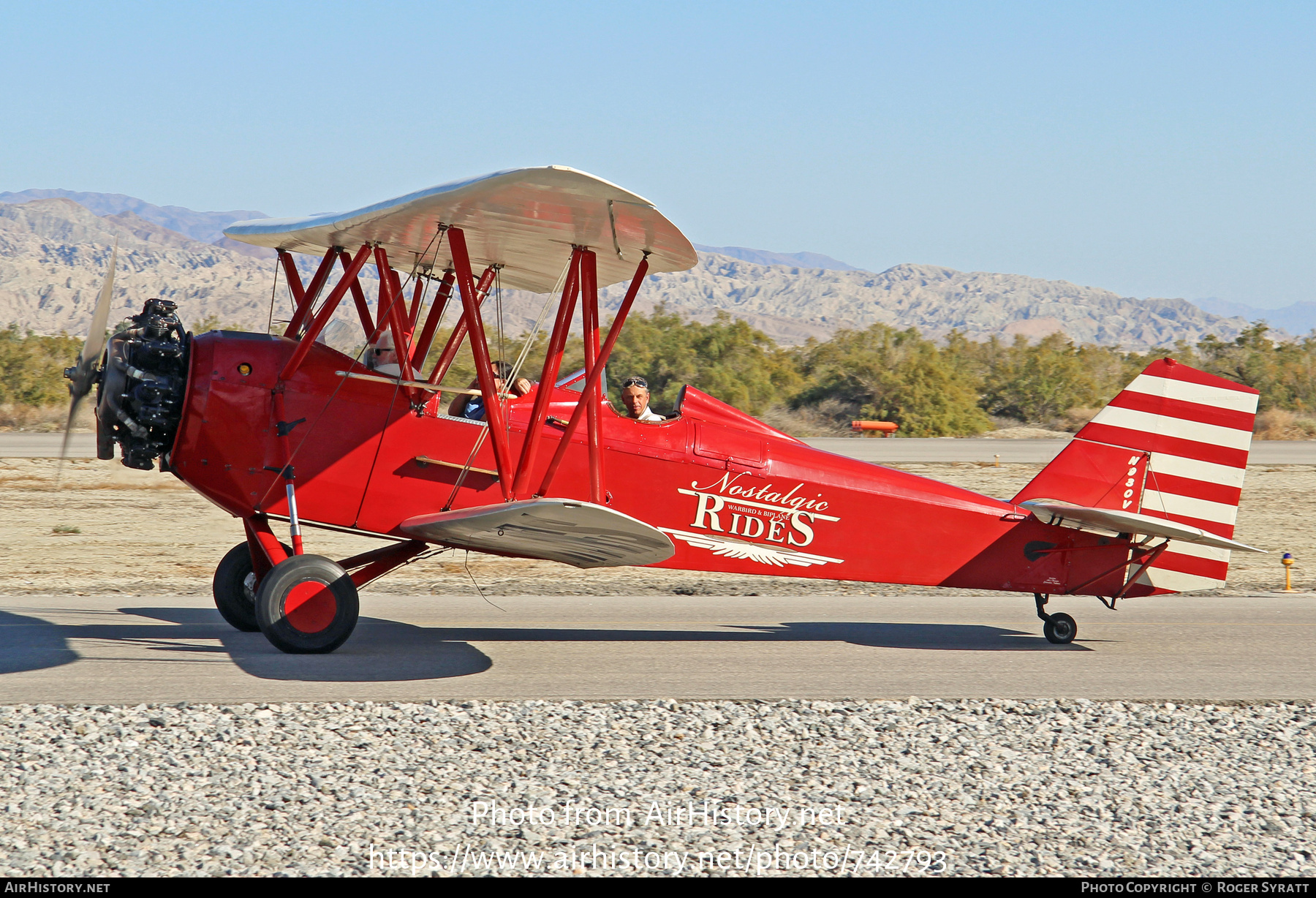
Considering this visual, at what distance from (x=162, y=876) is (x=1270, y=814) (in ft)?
16.2

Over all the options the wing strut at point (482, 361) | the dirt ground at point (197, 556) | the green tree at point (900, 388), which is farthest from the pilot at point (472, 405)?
the green tree at point (900, 388)

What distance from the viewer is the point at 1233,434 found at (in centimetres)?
891

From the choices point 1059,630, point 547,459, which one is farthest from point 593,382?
point 1059,630

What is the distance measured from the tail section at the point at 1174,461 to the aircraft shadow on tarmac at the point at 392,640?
3.96 ft

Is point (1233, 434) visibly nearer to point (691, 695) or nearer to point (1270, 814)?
point (1270, 814)

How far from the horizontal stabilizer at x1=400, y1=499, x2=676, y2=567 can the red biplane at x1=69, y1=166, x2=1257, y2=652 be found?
0.03m

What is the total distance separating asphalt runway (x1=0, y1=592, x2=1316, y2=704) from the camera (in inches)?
276

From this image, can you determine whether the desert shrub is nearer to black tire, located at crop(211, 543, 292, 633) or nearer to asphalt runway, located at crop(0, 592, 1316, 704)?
asphalt runway, located at crop(0, 592, 1316, 704)

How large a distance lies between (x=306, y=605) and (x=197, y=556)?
616 centimetres

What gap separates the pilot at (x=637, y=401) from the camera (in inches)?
331

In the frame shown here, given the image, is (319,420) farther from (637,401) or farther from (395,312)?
(637,401)

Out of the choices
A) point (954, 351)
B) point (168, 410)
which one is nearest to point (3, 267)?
point (954, 351)
